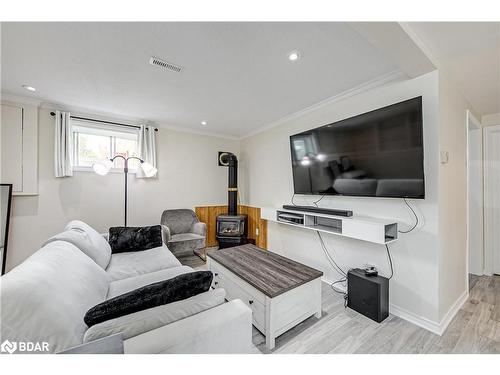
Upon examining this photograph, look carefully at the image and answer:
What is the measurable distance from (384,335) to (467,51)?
2.36 metres

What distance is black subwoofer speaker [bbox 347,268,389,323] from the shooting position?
179 centimetres

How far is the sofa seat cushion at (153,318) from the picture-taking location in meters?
0.82

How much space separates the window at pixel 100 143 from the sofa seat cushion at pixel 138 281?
7.03ft

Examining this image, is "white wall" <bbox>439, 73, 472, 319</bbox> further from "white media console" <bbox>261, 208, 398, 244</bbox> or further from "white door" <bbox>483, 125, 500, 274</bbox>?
"white door" <bbox>483, 125, 500, 274</bbox>

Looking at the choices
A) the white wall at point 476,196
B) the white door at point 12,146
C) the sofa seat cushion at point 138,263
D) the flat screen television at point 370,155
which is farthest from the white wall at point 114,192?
the white wall at point 476,196

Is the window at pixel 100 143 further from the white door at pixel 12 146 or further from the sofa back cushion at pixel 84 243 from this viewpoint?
the sofa back cushion at pixel 84 243

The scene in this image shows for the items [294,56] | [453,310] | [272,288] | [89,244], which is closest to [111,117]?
[89,244]

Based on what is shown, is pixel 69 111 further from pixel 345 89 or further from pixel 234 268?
pixel 345 89

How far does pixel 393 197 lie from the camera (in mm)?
1870

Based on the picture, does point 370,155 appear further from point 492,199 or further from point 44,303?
point 44,303

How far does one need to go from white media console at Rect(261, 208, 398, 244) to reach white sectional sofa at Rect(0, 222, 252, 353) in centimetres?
139

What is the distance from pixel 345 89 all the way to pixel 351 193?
1174 millimetres

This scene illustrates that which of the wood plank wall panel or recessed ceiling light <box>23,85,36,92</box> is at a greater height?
recessed ceiling light <box>23,85,36,92</box>

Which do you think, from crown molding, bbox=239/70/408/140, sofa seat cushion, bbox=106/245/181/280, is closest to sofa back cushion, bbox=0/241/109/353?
sofa seat cushion, bbox=106/245/181/280
